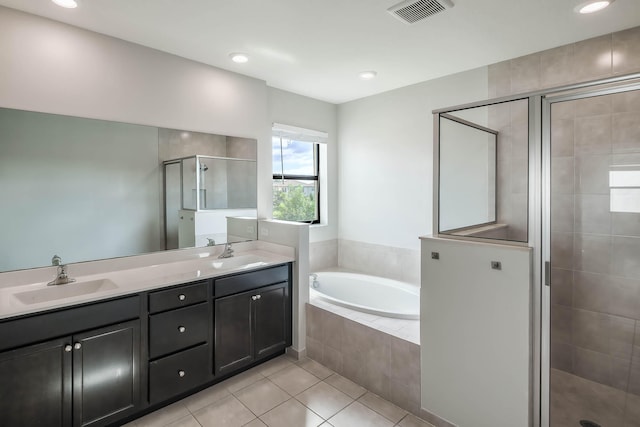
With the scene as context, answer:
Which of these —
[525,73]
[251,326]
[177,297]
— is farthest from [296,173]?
[525,73]

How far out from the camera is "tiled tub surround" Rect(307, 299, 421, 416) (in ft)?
7.02

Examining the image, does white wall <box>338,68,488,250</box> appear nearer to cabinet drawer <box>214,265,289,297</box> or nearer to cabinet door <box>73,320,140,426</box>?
cabinet drawer <box>214,265,289,297</box>

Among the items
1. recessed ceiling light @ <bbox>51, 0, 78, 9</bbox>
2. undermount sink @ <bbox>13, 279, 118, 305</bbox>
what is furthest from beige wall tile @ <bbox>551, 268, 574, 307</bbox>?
recessed ceiling light @ <bbox>51, 0, 78, 9</bbox>

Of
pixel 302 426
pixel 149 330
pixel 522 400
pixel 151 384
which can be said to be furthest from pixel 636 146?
pixel 151 384

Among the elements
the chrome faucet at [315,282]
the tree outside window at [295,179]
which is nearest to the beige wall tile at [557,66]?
the tree outside window at [295,179]

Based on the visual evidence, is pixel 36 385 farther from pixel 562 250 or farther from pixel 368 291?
pixel 562 250

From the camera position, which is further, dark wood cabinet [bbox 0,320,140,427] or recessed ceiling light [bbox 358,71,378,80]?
recessed ceiling light [bbox 358,71,378,80]

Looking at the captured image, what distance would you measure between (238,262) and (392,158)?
203 centimetres

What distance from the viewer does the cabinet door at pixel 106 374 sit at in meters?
1.80

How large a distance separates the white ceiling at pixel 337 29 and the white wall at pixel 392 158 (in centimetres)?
30

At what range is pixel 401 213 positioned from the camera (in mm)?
3604

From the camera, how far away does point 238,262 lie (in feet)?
9.23

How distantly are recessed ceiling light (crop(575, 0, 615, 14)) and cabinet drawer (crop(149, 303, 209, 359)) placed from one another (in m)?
3.05

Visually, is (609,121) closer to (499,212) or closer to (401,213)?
(499,212)
